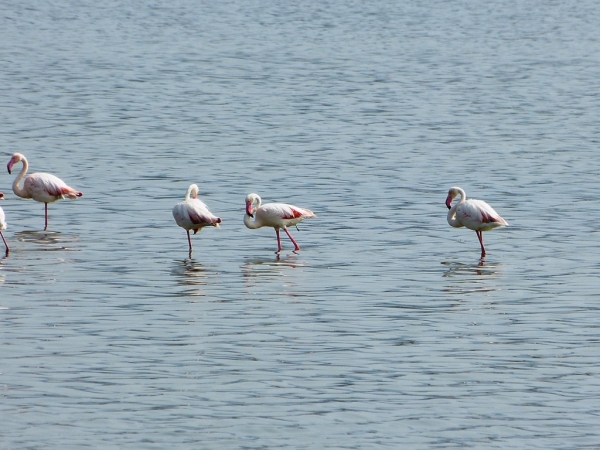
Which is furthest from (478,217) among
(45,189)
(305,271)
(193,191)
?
(45,189)

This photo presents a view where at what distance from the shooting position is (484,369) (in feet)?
37.8

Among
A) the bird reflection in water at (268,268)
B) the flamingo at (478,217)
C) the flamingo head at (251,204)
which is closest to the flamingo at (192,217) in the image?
the flamingo head at (251,204)

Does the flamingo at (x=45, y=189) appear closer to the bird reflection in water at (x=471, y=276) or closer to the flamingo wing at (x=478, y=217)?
the flamingo wing at (x=478, y=217)

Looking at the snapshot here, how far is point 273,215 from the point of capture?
1708 centimetres

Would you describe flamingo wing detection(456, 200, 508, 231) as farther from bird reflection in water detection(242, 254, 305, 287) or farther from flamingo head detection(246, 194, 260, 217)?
flamingo head detection(246, 194, 260, 217)

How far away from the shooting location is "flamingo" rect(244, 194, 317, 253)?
17.1 metres

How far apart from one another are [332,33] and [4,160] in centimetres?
3198

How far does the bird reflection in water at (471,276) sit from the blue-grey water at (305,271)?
0.06 meters

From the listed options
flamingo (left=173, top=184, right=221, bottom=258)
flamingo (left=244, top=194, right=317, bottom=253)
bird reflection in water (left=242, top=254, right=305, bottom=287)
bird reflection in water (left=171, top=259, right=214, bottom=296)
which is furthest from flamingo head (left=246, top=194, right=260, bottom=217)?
bird reflection in water (left=171, top=259, right=214, bottom=296)

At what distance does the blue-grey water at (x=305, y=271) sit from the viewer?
1035cm

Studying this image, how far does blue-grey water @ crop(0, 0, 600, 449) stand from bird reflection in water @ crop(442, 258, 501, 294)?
0.19 ft

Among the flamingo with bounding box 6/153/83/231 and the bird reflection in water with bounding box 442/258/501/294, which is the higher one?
the flamingo with bounding box 6/153/83/231

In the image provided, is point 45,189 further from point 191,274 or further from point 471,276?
point 471,276

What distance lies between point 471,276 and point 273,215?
2923mm
